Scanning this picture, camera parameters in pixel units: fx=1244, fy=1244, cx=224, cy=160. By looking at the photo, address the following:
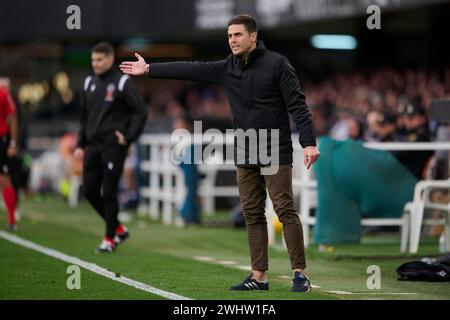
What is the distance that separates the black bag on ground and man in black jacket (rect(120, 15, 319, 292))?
1.42 metres

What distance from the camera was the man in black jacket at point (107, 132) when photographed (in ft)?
44.8

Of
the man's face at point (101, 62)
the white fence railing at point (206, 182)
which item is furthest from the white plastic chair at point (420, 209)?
the man's face at point (101, 62)

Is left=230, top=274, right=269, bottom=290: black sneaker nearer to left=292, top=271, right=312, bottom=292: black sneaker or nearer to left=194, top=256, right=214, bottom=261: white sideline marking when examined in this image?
left=292, top=271, right=312, bottom=292: black sneaker

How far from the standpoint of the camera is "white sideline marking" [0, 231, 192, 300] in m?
9.84

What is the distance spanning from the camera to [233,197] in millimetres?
21969

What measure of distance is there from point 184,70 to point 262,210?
1.33 m

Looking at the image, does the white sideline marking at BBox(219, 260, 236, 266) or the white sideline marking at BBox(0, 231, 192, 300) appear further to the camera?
the white sideline marking at BBox(219, 260, 236, 266)

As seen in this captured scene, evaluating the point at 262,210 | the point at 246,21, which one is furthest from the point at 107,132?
the point at 246,21

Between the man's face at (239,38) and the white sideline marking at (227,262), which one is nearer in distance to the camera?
the man's face at (239,38)

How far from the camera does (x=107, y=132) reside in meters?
13.7

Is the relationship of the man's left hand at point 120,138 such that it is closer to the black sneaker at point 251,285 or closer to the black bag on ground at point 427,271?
the black bag on ground at point 427,271

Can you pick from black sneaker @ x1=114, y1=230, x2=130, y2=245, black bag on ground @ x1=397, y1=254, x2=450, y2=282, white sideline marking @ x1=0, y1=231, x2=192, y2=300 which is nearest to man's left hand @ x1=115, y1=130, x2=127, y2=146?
black sneaker @ x1=114, y1=230, x2=130, y2=245

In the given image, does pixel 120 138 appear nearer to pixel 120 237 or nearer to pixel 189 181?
pixel 120 237
